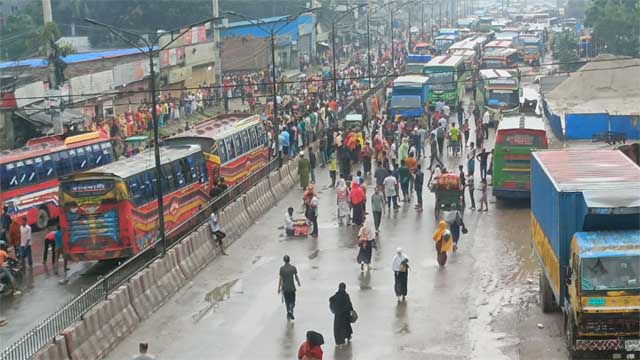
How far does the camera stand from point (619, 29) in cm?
8406

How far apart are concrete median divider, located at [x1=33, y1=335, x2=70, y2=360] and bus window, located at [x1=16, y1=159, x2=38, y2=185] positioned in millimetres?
13361

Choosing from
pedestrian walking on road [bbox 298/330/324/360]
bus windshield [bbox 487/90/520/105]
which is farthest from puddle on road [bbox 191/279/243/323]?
bus windshield [bbox 487/90/520/105]

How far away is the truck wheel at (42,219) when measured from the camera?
30.5 meters

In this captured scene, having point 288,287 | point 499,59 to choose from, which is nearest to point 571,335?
point 288,287

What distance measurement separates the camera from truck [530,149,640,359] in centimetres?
1655

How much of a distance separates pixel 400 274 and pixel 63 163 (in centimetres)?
1417

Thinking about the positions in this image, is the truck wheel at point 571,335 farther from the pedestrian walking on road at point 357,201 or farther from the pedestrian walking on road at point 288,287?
the pedestrian walking on road at point 357,201

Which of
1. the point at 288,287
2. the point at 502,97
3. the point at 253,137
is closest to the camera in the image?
the point at 288,287

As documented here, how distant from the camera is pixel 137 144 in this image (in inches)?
1577

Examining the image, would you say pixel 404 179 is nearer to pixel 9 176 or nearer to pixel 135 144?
pixel 9 176

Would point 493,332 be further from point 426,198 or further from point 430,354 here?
point 426,198

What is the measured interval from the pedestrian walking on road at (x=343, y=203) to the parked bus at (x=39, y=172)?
7.29m

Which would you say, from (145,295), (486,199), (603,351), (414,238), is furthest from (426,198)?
(603,351)

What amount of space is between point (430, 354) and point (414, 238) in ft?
31.0
